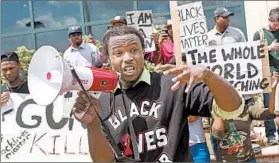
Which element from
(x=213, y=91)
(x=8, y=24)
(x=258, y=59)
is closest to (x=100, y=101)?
(x=213, y=91)

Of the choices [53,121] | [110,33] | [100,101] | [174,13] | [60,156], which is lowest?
[60,156]

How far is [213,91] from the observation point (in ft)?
6.15

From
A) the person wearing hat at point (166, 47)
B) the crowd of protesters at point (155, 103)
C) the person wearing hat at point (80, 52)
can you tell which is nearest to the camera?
the crowd of protesters at point (155, 103)

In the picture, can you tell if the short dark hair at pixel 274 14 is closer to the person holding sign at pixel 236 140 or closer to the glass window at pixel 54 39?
the person holding sign at pixel 236 140

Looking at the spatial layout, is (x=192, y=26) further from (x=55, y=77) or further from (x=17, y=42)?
(x=17, y=42)

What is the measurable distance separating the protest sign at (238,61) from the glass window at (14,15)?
4341 millimetres

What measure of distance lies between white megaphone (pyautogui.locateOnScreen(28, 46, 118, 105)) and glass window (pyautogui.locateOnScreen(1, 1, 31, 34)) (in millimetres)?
6717

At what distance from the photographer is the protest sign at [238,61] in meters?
5.17

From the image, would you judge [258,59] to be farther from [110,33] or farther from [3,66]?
[110,33]

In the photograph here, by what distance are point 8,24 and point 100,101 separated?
7.09 meters

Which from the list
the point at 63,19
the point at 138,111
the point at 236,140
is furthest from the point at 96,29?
the point at 138,111

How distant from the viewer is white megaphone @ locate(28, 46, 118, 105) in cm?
201

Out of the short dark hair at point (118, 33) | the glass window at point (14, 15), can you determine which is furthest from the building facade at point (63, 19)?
the short dark hair at point (118, 33)

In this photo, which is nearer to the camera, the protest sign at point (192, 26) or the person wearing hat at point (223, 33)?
the protest sign at point (192, 26)
